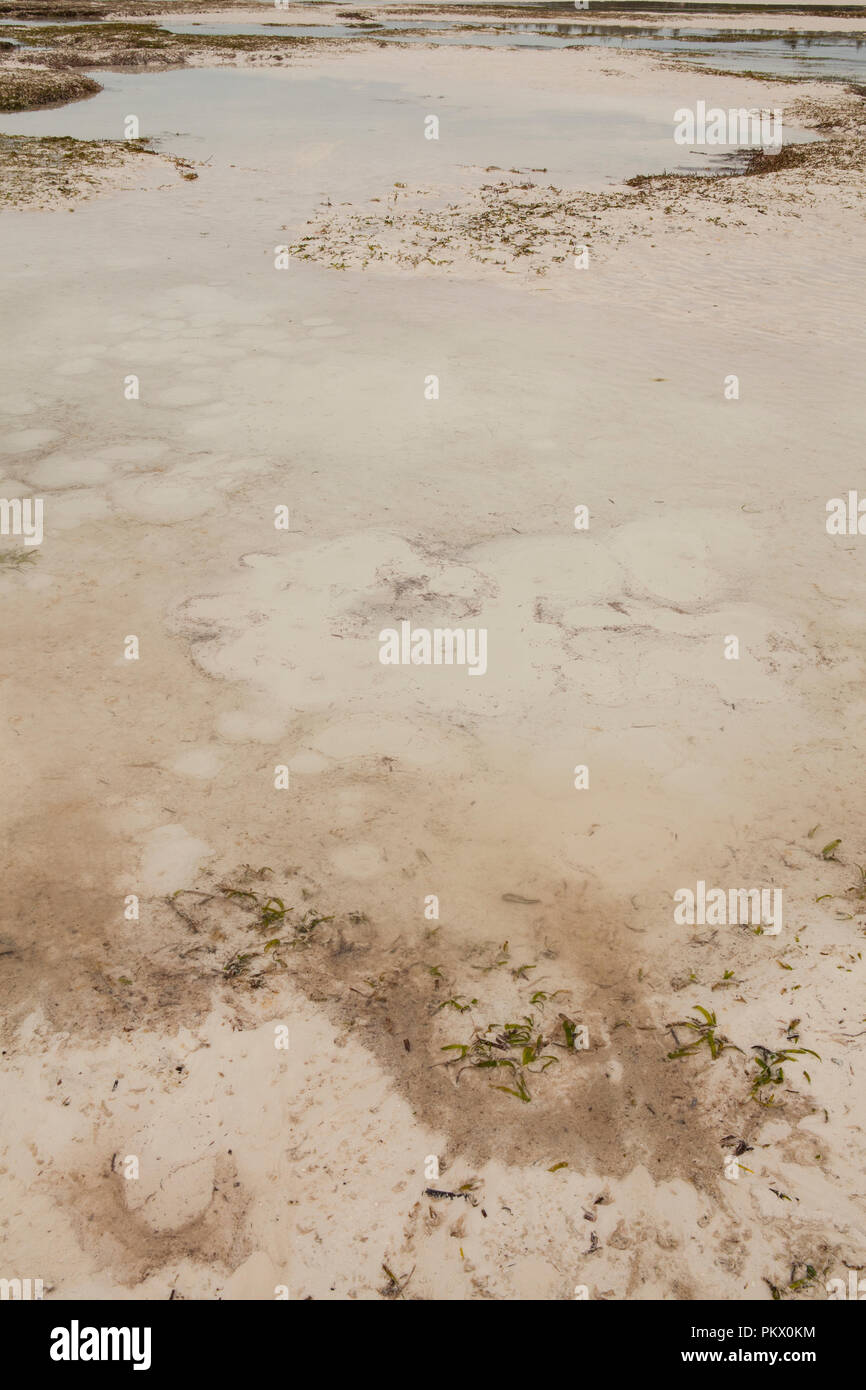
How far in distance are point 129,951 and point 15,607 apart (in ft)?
9.41

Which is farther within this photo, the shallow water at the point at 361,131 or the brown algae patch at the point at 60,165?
the shallow water at the point at 361,131

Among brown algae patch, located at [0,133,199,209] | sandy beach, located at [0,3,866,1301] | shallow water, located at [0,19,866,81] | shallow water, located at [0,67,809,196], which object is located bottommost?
sandy beach, located at [0,3,866,1301]

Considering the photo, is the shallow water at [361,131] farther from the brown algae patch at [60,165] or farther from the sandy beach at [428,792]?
the sandy beach at [428,792]

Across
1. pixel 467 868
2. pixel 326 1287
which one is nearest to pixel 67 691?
pixel 467 868

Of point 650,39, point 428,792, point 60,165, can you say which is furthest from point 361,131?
point 650,39

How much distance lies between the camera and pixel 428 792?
4371 mm

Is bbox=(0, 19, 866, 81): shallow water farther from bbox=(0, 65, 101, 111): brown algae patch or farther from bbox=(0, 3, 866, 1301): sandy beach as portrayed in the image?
bbox=(0, 3, 866, 1301): sandy beach

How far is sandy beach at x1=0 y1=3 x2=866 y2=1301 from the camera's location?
9.48 ft

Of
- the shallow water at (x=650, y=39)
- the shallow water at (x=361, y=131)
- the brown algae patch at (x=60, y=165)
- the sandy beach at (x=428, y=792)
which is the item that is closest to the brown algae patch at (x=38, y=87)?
the shallow water at (x=361, y=131)

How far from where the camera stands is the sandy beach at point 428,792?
2889 millimetres

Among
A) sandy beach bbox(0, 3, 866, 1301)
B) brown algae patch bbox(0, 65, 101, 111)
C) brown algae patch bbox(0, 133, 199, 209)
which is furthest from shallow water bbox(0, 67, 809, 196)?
sandy beach bbox(0, 3, 866, 1301)

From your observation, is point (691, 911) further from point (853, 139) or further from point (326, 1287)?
point (853, 139)

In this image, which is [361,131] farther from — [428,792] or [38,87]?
[428,792]
